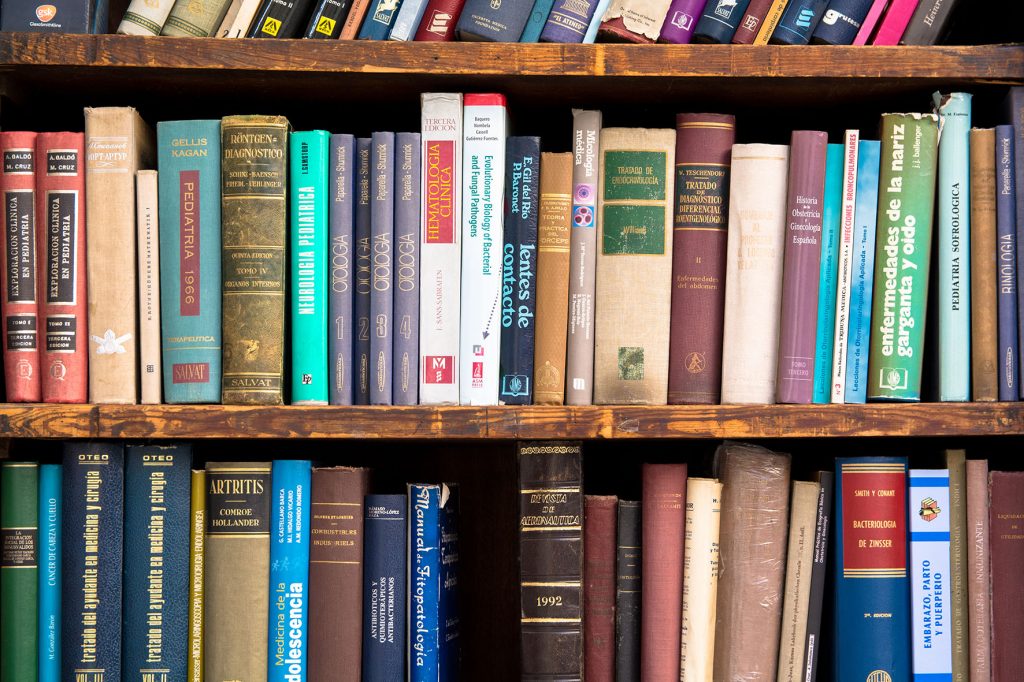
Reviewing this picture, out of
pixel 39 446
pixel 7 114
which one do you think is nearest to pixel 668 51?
pixel 7 114

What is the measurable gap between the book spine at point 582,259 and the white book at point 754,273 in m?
0.15

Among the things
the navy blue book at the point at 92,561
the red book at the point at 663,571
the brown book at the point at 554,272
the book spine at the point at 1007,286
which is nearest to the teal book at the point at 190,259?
the navy blue book at the point at 92,561

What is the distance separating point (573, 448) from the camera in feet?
3.44

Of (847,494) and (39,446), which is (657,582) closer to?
(847,494)

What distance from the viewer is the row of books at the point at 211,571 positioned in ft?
3.34

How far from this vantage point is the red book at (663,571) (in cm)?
104

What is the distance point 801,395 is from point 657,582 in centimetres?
25

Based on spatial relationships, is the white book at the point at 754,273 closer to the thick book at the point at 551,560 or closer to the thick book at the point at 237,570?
the thick book at the point at 551,560

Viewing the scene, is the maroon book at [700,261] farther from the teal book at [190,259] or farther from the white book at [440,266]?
the teal book at [190,259]

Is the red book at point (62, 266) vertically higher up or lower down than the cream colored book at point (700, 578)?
higher up

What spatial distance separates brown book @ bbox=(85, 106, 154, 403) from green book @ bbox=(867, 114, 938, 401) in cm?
80

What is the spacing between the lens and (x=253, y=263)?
40.3 inches

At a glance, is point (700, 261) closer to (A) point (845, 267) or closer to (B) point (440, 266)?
(A) point (845, 267)

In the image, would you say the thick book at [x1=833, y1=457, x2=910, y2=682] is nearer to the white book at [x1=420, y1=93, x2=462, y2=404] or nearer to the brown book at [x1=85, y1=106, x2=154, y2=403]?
the white book at [x1=420, y1=93, x2=462, y2=404]
